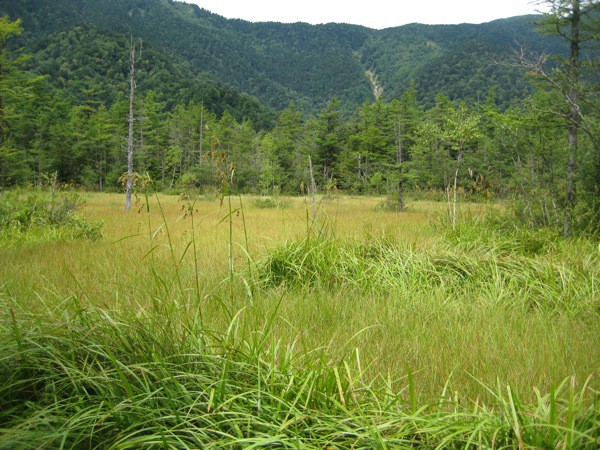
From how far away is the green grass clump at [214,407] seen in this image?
113 cm

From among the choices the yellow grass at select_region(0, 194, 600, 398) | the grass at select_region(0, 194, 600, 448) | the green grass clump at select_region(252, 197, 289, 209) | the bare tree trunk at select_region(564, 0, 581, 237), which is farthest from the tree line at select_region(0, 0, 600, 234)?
the yellow grass at select_region(0, 194, 600, 398)

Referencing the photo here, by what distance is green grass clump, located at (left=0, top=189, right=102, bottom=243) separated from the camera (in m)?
5.73

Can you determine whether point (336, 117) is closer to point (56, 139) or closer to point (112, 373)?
point (56, 139)

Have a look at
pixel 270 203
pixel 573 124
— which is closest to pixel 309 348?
pixel 573 124

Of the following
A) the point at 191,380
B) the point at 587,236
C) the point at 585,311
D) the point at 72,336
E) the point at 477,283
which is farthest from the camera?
the point at 587,236

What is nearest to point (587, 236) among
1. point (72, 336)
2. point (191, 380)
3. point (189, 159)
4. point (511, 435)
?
point (511, 435)

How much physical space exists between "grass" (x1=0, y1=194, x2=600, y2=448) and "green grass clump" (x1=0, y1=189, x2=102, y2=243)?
1088 mm

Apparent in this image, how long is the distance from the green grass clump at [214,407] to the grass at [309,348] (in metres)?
0.01

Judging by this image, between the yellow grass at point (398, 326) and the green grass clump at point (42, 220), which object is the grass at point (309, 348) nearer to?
the yellow grass at point (398, 326)

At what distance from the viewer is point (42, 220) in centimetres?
637

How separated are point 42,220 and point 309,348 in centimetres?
676

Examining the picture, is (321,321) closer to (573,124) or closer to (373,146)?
(573,124)

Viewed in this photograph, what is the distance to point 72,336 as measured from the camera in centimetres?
161

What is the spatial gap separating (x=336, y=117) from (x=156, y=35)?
20972 centimetres
